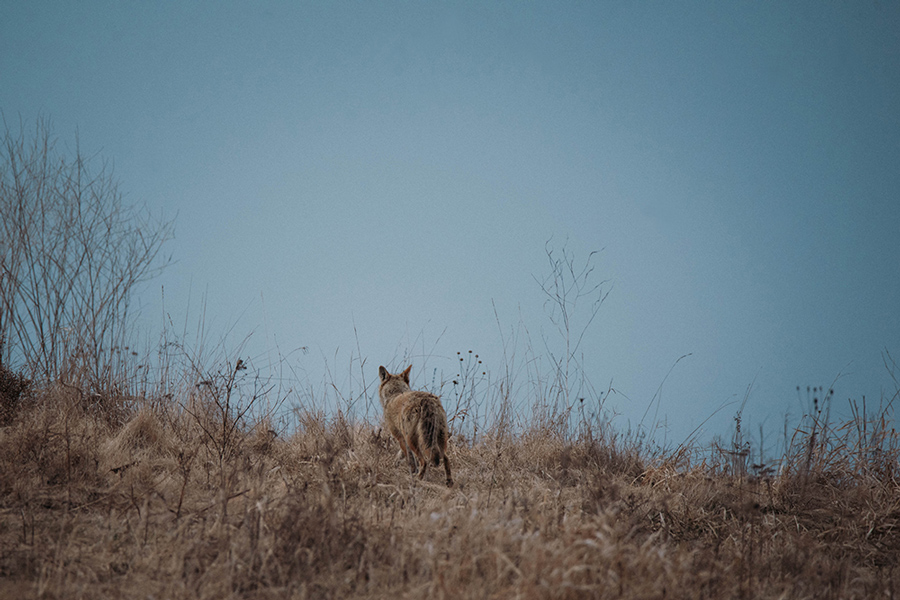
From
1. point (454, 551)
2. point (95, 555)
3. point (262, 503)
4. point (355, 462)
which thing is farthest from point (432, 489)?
point (95, 555)

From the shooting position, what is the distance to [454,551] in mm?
2459

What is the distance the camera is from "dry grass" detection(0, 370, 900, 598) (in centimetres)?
239

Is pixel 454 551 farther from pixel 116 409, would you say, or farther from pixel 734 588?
pixel 116 409

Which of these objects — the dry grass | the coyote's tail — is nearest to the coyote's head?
the dry grass

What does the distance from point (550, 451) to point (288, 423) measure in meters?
2.84

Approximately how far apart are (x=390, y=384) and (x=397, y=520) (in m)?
2.63

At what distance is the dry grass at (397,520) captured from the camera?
2387mm

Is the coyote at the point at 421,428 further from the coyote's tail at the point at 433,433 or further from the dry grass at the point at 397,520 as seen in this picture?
the dry grass at the point at 397,520

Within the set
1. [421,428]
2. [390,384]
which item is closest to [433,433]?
[421,428]

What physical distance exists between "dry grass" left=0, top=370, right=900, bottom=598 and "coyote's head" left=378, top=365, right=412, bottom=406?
47cm

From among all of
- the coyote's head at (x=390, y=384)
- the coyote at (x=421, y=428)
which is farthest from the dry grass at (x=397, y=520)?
the coyote's head at (x=390, y=384)

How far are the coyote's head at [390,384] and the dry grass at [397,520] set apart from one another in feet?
1.53

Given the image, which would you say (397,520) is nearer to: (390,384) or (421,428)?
(421,428)

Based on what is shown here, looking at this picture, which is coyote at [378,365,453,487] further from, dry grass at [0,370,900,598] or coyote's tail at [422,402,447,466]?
dry grass at [0,370,900,598]
